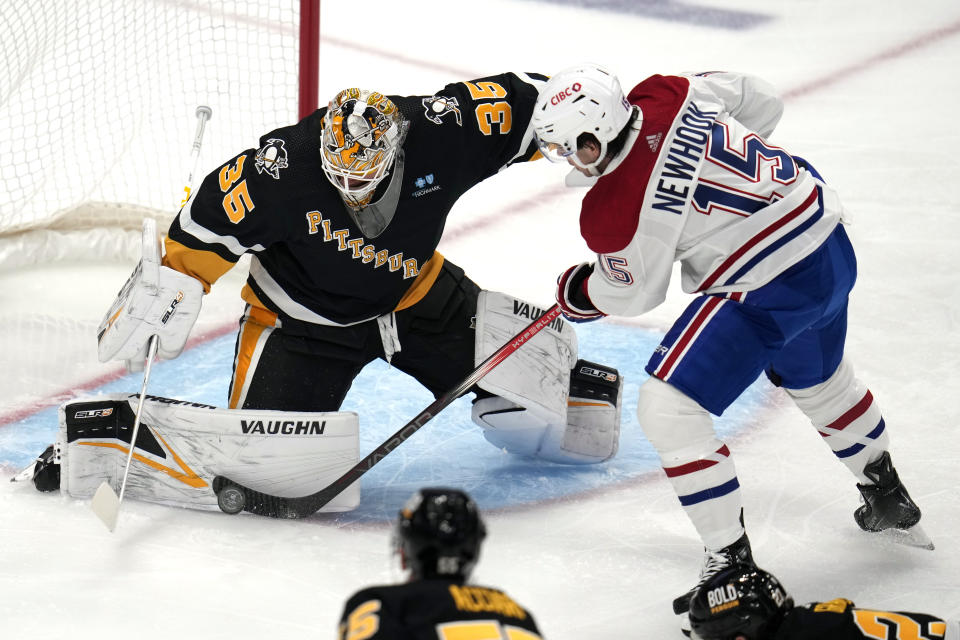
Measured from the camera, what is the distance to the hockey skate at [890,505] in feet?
10.3

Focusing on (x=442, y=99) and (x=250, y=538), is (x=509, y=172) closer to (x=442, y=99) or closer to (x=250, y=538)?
(x=442, y=99)

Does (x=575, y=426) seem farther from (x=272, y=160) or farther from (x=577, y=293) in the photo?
(x=272, y=160)

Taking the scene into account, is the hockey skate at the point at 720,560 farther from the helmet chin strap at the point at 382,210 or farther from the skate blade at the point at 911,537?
the helmet chin strap at the point at 382,210

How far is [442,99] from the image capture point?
129 inches

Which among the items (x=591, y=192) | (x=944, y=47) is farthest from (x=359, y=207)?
(x=944, y=47)

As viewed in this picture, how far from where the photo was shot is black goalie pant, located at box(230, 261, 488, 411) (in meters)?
3.33

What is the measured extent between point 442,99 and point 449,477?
99 centimetres

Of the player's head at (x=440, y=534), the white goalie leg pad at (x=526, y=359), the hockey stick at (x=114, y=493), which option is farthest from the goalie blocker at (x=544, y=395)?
the player's head at (x=440, y=534)

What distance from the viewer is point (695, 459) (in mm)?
2787

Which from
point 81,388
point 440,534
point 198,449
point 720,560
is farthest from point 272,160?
point 440,534

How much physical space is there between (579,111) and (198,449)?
1.24 metres

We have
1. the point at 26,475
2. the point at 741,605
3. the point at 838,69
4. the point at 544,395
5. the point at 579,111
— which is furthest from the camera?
the point at 838,69

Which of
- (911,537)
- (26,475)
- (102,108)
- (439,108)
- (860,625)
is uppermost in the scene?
(102,108)

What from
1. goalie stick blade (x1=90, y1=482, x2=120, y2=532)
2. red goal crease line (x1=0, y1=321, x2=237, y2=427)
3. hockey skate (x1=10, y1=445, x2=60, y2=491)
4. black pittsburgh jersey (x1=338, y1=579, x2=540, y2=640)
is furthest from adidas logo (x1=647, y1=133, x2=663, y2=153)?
red goal crease line (x1=0, y1=321, x2=237, y2=427)
